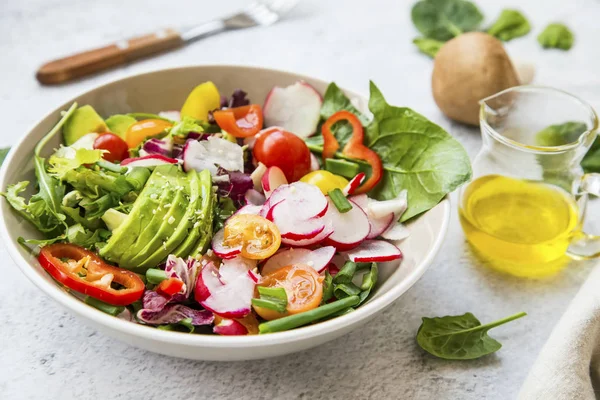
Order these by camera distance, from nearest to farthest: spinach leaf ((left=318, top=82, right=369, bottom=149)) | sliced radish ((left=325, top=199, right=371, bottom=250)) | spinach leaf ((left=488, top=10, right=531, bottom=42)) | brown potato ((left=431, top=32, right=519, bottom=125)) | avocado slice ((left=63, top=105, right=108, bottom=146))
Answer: sliced radish ((left=325, top=199, right=371, bottom=250)), avocado slice ((left=63, top=105, right=108, bottom=146)), spinach leaf ((left=318, top=82, right=369, bottom=149)), brown potato ((left=431, top=32, right=519, bottom=125)), spinach leaf ((left=488, top=10, right=531, bottom=42))

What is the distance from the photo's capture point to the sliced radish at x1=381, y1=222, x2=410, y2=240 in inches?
66.3

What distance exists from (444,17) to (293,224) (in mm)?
1686

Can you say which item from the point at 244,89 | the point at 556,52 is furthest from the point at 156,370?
the point at 556,52

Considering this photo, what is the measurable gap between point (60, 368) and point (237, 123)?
2.72 ft

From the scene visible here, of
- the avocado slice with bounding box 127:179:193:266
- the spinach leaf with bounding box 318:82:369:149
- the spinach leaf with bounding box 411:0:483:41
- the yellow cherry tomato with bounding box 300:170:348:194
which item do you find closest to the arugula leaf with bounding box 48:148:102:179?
the avocado slice with bounding box 127:179:193:266

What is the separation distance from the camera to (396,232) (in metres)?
1.71

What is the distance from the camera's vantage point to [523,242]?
5.77 feet

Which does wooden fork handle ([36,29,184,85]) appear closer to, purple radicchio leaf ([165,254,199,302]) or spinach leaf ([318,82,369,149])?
spinach leaf ([318,82,369,149])

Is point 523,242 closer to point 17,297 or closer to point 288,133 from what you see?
point 288,133

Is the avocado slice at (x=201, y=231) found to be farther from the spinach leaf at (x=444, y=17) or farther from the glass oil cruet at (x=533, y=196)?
the spinach leaf at (x=444, y=17)

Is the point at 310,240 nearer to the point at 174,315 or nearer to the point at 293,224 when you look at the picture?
the point at 293,224

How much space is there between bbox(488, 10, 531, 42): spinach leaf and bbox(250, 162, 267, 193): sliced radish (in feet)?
5.18

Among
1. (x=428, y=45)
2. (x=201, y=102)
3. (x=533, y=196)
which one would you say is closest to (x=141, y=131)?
(x=201, y=102)

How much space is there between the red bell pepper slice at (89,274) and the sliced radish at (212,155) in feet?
1.19
